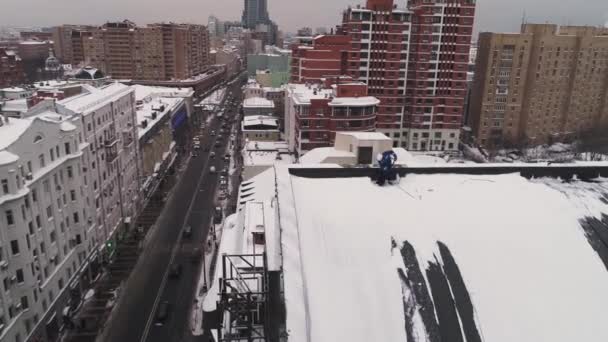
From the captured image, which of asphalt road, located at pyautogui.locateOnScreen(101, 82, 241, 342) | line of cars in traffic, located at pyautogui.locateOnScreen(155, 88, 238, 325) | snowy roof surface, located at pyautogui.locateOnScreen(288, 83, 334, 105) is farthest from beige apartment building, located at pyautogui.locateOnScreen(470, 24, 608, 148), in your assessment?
asphalt road, located at pyautogui.locateOnScreen(101, 82, 241, 342)

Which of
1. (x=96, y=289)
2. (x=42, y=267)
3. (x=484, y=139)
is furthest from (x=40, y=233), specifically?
(x=484, y=139)

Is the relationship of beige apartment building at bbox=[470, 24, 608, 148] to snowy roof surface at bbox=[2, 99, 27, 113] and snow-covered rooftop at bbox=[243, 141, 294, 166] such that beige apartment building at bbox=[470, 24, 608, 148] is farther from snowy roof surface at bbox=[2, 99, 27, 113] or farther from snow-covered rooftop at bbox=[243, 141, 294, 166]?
snowy roof surface at bbox=[2, 99, 27, 113]

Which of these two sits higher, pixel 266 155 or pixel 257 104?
pixel 257 104

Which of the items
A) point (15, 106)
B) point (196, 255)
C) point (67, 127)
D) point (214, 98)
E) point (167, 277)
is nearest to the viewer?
point (67, 127)

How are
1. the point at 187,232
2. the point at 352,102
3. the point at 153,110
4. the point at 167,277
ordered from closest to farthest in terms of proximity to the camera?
the point at 167,277 → the point at 187,232 → the point at 352,102 → the point at 153,110

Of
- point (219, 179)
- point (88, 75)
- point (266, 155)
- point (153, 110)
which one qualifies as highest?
point (88, 75)

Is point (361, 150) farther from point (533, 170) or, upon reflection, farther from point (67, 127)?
point (67, 127)

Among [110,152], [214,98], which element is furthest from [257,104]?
[214,98]

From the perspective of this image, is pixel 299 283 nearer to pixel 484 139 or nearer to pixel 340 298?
pixel 340 298
